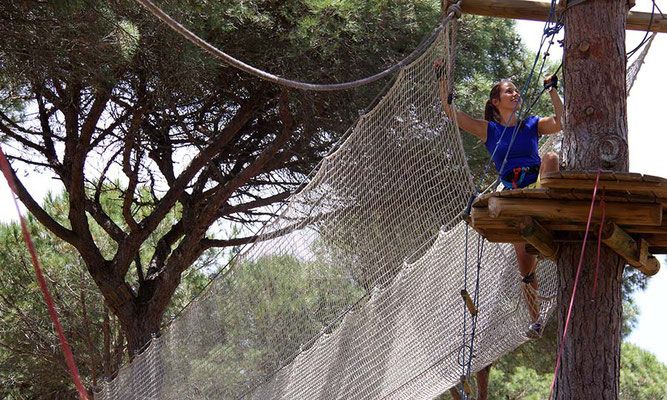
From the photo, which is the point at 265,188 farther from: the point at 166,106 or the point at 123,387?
the point at 123,387

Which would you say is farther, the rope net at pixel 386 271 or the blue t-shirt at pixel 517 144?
the rope net at pixel 386 271

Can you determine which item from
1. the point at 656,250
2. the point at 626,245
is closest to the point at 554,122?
the point at 656,250

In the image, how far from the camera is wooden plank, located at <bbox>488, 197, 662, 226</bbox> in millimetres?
2066

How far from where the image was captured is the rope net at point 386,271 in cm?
314

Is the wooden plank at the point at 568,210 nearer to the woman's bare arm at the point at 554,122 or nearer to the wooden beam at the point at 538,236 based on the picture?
the wooden beam at the point at 538,236

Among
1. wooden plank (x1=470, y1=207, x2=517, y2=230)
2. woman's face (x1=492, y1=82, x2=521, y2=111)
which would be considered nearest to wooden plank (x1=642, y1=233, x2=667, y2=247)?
wooden plank (x1=470, y1=207, x2=517, y2=230)

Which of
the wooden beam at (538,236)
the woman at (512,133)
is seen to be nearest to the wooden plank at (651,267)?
the wooden beam at (538,236)

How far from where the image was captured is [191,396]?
144 inches

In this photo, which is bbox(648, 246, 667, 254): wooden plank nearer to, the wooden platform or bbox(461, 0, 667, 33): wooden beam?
the wooden platform

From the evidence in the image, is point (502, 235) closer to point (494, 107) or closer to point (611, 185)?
point (611, 185)

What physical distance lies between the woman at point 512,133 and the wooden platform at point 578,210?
354 millimetres

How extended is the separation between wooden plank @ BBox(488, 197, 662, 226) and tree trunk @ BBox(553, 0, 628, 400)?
12 cm

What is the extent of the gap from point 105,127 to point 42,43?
2002 millimetres

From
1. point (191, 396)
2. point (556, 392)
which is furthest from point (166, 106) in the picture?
point (556, 392)
